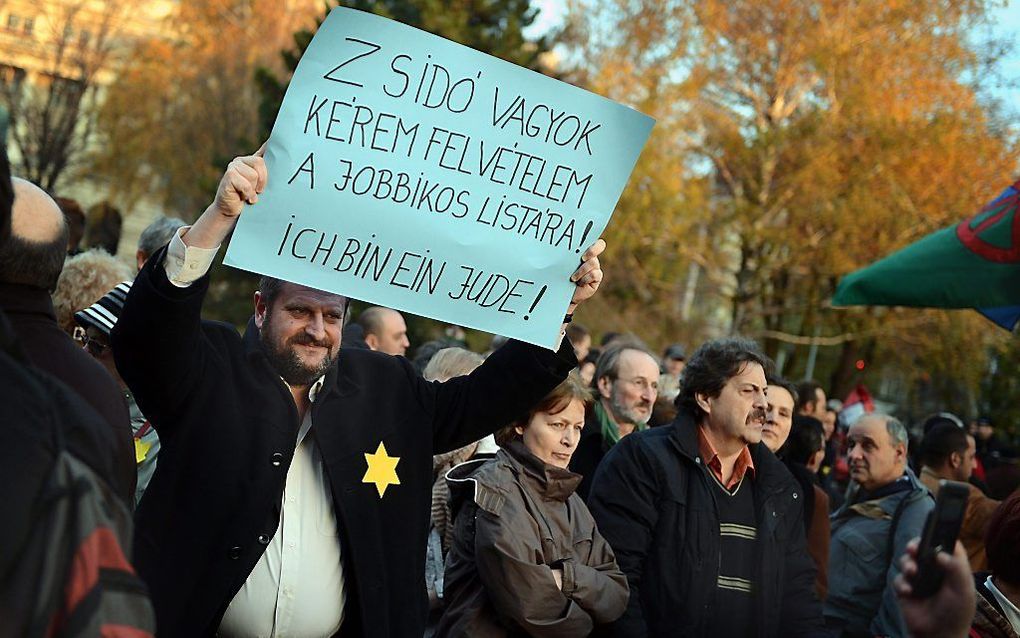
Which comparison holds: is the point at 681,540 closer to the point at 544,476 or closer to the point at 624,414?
the point at 544,476

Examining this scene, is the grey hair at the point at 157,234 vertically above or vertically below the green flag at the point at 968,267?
below

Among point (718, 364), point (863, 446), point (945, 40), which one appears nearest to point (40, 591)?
point (718, 364)

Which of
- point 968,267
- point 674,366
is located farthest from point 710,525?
point 674,366

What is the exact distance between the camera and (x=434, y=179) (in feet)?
13.2

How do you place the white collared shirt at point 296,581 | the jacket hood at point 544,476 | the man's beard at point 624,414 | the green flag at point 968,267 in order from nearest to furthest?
the white collared shirt at point 296,581
the jacket hood at point 544,476
the man's beard at point 624,414
the green flag at point 968,267

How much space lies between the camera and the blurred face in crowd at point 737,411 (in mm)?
5645

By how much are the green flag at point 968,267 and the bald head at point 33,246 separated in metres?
6.84

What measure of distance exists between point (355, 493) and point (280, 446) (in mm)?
267

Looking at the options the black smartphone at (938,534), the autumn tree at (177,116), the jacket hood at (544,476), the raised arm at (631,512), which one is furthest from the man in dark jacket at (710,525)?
the autumn tree at (177,116)

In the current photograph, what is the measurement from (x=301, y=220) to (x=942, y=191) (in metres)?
25.1

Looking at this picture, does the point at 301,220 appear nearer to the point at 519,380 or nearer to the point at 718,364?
the point at 519,380

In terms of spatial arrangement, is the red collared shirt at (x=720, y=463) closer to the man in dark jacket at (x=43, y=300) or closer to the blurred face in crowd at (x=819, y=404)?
the man in dark jacket at (x=43, y=300)

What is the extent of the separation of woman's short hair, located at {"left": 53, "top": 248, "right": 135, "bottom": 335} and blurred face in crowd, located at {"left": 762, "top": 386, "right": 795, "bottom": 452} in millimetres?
3766

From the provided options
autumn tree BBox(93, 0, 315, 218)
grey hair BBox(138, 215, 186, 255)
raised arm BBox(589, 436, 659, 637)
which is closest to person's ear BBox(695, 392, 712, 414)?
raised arm BBox(589, 436, 659, 637)
